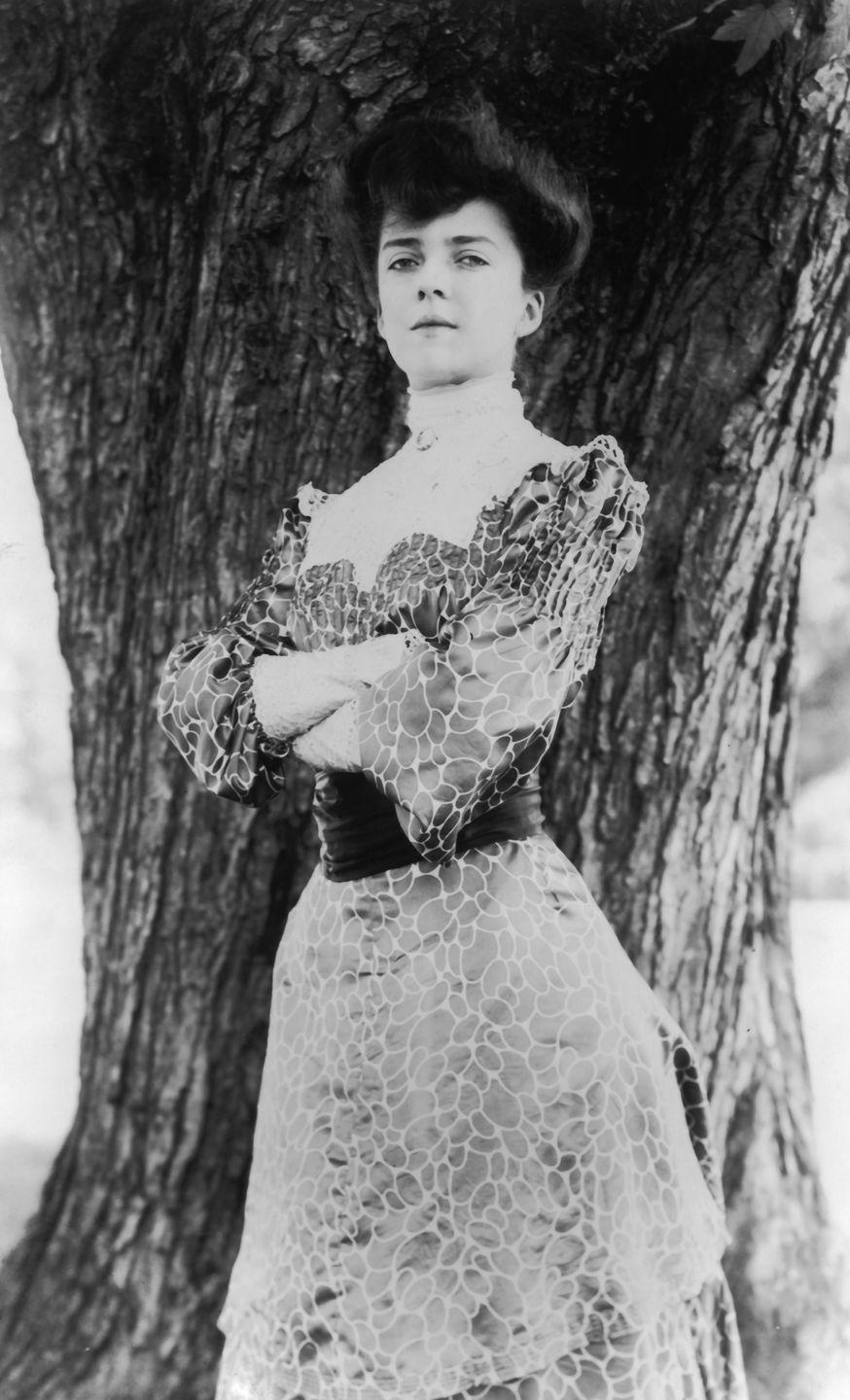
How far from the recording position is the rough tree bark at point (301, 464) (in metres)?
1.79

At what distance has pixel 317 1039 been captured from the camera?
1596mm

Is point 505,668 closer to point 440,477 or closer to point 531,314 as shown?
point 440,477

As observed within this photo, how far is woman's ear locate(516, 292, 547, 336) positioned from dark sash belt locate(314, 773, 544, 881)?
1.92 ft

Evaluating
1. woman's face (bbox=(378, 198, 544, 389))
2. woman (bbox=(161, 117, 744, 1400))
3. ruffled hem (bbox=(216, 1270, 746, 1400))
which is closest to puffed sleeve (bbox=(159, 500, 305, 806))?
woman (bbox=(161, 117, 744, 1400))

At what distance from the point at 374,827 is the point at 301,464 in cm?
59

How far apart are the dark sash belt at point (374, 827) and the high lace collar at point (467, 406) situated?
443mm

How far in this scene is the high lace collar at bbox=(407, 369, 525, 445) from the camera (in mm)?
1651

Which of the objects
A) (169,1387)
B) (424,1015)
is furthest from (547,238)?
(169,1387)

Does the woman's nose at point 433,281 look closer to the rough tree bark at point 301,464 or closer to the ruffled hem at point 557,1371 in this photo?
the rough tree bark at point 301,464

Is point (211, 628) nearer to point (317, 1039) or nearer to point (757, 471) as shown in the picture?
point (317, 1039)

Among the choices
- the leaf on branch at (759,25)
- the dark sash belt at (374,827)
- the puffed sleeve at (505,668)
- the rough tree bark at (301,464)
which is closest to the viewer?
the puffed sleeve at (505,668)

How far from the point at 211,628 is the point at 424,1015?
0.65 m

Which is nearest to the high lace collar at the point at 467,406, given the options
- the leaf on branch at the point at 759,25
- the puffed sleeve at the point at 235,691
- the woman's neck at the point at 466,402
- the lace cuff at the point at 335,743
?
the woman's neck at the point at 466,402

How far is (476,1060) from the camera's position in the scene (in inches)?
59.8
